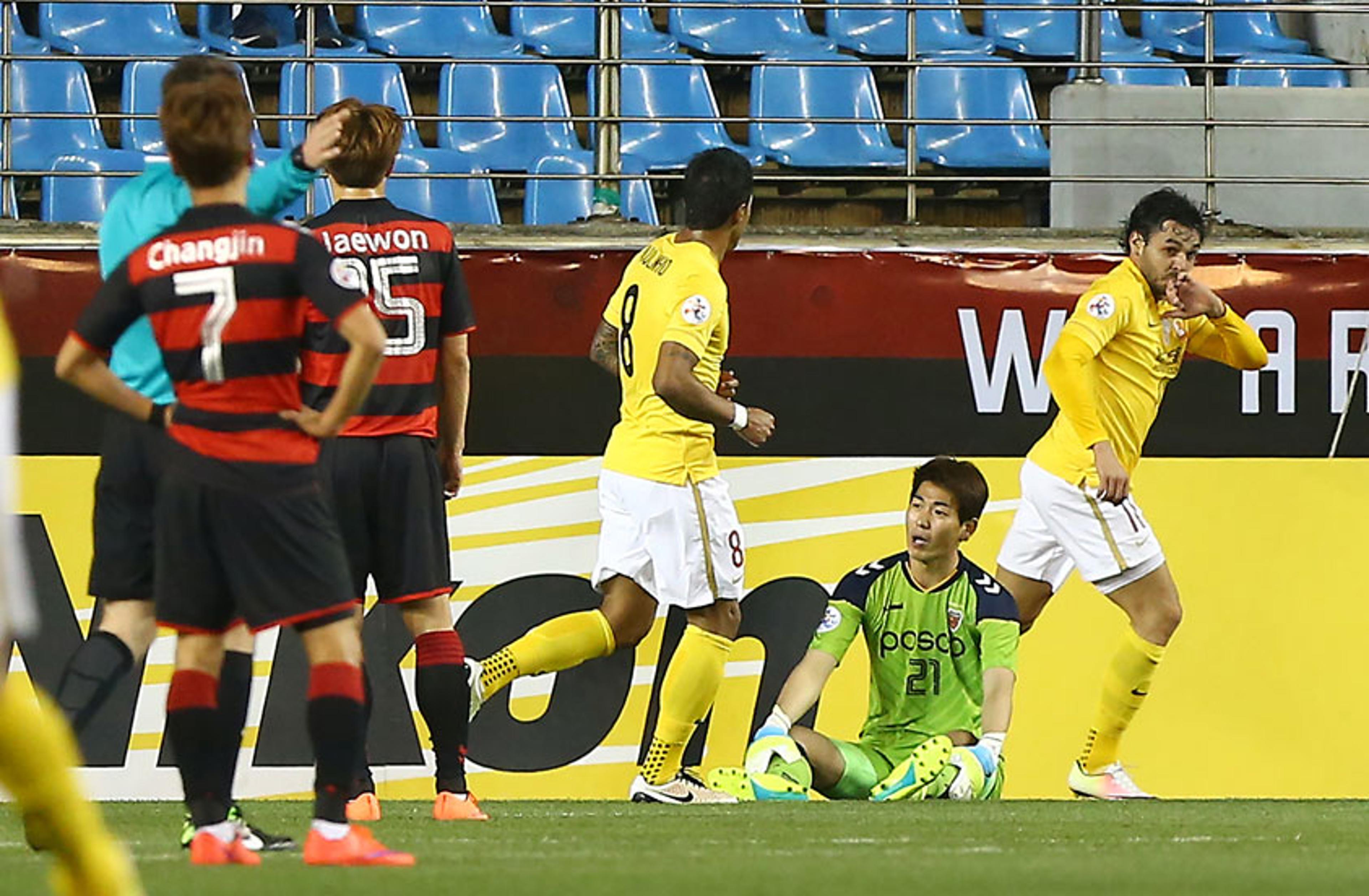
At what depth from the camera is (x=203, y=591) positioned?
516cm

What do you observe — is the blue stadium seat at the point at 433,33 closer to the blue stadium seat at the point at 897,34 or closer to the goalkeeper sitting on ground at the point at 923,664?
the blue stadium seat at the point at 897,34

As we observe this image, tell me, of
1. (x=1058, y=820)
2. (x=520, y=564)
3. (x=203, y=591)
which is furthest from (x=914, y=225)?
(x=203, y=591)

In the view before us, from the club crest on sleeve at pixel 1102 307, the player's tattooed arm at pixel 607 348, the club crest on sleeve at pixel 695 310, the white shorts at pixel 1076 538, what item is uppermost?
the club crest on sleeve at pixel 695 310

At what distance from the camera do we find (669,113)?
11.9 metres

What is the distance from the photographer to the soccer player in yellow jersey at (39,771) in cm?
388

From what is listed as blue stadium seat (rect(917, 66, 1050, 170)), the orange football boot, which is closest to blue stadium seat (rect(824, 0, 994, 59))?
blue stadium seat (rect(917, 66, 1050, 170))

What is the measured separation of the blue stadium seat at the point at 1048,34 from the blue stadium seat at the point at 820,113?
1010 millimetres

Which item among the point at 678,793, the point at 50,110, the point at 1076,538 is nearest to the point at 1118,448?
the point at 1076,538

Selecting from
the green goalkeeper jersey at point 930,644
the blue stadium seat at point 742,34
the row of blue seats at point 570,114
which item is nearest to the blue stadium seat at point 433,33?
the row of blue seats at point 570,114

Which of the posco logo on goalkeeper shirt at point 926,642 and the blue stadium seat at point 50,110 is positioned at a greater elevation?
the blue stadium seat at point 50,110

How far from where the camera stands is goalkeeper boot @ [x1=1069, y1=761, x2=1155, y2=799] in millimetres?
8781

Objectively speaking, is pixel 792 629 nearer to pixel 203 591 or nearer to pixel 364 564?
pixel 364 564

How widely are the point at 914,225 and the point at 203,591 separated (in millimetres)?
4852

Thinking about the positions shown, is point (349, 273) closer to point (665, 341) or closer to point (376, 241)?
point (376, 241)
